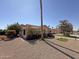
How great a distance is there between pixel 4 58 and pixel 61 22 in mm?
40347

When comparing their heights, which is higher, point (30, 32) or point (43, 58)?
point (30, 32)

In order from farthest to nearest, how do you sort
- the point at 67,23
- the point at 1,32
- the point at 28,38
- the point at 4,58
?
the point at 67,23, the point at 1,32, the point at 28,38, the point at 4,58

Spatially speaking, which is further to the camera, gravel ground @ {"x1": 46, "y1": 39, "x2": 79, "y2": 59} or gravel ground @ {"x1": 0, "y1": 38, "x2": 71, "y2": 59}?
gravel ground @ {"x1": 46, "y1": 39, "x2": 79, "y2": 59}

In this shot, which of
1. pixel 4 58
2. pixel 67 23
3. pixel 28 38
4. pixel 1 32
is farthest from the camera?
pixel 67 23

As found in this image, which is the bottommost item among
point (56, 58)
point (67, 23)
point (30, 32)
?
point (56, 58)

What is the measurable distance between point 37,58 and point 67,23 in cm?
3945

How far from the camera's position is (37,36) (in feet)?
82.4

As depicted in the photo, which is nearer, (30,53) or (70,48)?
(30,53)

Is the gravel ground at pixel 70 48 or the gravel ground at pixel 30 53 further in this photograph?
the gravel ground at pixel 70 48

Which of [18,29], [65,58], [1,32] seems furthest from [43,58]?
[18,29]

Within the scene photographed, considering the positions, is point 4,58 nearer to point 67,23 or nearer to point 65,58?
point 65,58

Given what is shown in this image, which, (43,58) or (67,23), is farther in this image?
(67,23)

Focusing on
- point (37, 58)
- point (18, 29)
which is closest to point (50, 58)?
point (37, 58)

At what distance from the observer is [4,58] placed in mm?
8562
